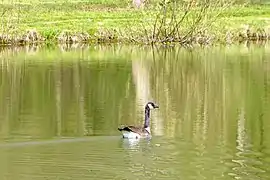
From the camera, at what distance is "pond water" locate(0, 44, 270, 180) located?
1329 centimetres

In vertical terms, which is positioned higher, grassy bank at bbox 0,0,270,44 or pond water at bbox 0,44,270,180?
grassy bank at bbox 0,0,270,44

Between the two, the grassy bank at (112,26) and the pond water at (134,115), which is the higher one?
the grassy bank at (112,26)

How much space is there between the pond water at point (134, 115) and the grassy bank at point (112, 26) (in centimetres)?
587

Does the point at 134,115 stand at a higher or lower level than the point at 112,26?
lower

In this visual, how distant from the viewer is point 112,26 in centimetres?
4284

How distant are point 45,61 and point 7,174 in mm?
20138

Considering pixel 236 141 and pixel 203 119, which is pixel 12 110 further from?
pixel 236 141

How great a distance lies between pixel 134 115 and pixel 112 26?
24.1 m

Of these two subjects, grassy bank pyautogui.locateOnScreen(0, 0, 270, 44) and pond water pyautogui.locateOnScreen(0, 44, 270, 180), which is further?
grassy bank pyautogui.locateOnScreen(0, 0, 270, 44)

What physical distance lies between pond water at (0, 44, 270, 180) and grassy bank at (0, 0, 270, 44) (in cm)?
587

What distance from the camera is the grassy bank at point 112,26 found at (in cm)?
4081

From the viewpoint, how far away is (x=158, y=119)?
18422mm

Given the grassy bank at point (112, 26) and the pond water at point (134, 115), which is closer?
the pond water at point (134, 115)

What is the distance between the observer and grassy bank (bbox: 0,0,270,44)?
4081 cm
